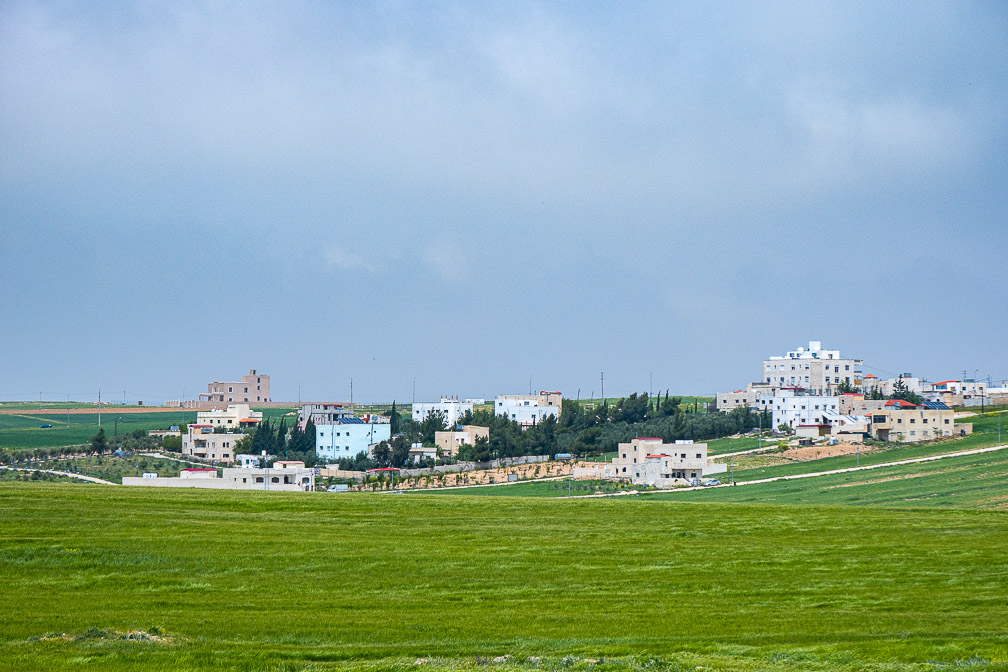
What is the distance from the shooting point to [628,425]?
114m

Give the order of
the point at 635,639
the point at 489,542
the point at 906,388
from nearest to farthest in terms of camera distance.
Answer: the point at 635,639 → the point at 489,542 → the point at 906,388

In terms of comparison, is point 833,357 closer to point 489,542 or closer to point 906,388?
point 906,388

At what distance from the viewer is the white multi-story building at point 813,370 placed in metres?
139

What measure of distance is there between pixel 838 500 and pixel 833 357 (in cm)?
9107

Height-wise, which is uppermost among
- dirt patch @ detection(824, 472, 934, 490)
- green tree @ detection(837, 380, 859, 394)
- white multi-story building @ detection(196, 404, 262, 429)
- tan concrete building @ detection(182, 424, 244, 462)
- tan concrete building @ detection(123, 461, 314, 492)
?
green tree @ detection(837, 380, 859, 394)

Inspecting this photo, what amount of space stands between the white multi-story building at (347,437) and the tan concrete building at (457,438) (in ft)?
17.2

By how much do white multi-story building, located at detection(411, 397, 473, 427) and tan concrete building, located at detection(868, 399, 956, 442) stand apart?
53324 millimetres

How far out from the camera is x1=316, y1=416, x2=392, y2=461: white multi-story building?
342 feet

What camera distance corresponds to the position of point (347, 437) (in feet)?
344

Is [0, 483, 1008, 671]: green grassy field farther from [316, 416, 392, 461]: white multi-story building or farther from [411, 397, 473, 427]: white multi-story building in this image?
[411, 397, 473, 427]: white multi-story building

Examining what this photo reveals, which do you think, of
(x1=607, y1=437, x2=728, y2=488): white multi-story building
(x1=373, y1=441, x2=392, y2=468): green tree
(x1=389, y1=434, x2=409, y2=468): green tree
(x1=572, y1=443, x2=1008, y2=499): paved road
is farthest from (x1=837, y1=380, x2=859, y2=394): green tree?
(x1=373, y1=441, x2=392, y2=468): green tree

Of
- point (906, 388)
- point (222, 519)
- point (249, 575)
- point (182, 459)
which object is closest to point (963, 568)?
point (249, 575)

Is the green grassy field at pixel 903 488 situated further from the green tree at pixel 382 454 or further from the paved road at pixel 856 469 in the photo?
the green tree at pixel 382 454

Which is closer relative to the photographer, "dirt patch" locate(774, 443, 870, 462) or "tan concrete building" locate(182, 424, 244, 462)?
"dirt patch" locate(774, 443, 870, 462)
